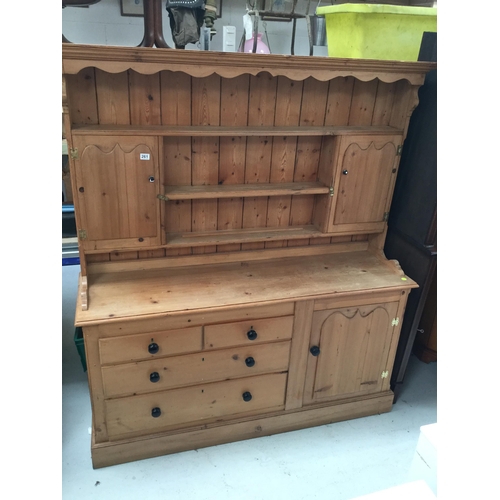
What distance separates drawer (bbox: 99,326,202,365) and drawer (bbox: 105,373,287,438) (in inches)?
8.0

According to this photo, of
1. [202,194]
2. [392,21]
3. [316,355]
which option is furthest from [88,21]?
[316,355]

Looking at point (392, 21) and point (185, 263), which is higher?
point (392, 21)

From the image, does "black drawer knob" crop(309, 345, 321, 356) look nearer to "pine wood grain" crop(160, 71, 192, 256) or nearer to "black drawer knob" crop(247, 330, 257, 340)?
"black drawer knob" crop(247, 330, 257, 340)

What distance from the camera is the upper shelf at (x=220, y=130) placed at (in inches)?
64.6

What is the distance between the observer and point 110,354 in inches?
66.7

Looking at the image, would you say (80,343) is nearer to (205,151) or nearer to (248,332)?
(248,332)

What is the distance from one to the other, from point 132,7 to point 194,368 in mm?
2386

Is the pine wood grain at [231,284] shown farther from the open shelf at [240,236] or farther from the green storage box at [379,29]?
the green storage box at [379,29]

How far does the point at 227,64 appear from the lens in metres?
1.60

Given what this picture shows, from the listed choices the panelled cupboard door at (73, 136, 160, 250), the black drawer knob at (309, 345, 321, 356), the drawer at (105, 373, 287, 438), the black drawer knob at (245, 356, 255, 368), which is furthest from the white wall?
the drawer at (105, 373, 287, 438)

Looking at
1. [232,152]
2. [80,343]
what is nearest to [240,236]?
[232,152]

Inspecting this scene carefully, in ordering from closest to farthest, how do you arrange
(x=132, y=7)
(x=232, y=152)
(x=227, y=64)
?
(x=227, y=64) < (x=232, y=152) < (x=132, y=7)
